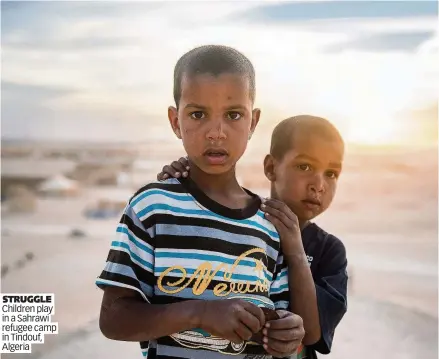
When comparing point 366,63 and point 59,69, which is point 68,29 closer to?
point 59,69

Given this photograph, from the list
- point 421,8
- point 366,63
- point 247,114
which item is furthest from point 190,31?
point 247,114

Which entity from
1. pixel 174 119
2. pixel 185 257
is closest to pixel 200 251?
pixel 185 257

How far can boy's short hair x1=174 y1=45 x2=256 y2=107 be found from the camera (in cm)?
115

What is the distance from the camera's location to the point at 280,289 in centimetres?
125

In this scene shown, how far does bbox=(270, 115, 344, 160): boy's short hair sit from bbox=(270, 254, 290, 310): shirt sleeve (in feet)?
1.24

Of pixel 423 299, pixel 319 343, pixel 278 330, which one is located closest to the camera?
pixel 278 330

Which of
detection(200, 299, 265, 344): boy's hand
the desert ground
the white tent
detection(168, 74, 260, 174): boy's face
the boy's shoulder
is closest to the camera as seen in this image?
detection(200, 299, 265, 344): boy's hand

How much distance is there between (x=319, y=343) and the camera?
1344mm

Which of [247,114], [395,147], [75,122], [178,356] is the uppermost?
[75,122]

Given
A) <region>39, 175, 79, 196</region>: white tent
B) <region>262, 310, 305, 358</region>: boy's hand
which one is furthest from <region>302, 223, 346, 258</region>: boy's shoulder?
<region>39, 175, 79, 196</region>: white tent

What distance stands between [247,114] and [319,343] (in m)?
0.49

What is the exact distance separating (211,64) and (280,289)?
0.43m

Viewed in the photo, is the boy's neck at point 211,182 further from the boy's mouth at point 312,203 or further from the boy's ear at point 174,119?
the boy's mouth at point 312,203

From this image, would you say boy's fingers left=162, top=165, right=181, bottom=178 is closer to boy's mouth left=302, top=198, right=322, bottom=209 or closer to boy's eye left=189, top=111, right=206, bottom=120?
boy's eye left=189, top=111, right=206, bottom=120
